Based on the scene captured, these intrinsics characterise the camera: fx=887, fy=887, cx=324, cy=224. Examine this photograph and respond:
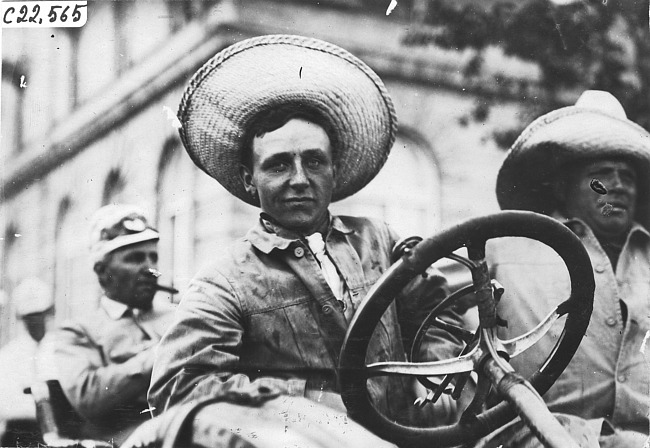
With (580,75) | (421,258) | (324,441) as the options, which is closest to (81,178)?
(324,441)

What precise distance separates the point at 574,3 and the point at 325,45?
4.83 ft

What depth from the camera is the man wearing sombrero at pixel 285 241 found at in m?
4.06

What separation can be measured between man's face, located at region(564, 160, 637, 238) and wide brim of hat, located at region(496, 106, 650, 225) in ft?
0.17

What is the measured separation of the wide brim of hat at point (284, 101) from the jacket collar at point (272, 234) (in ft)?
0.41

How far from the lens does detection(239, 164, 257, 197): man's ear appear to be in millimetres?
4219

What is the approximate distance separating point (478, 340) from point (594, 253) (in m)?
1.33

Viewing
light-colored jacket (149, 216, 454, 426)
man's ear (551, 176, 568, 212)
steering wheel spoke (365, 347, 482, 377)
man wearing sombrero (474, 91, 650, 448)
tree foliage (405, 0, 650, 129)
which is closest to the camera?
steering wheel spoke (365, 347, 482, 377)

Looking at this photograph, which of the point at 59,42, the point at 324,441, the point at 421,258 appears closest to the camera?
the point at 421,258

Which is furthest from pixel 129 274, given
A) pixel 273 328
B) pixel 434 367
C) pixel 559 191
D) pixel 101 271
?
pixel 559 191

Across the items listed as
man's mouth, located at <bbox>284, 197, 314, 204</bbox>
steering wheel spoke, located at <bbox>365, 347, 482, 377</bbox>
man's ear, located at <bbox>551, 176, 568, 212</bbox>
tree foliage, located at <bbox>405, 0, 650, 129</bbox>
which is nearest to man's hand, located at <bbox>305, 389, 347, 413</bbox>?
steering wheel spoke, located at <bbox>365, 347, 482, 377</bbox>

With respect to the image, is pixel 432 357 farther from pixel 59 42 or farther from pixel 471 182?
pixel 59 42

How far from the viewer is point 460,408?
13.3 ft

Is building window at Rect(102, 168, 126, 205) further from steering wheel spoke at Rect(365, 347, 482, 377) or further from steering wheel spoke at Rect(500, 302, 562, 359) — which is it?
steering wheel spoke at Rect(500, 302, 562, 359)

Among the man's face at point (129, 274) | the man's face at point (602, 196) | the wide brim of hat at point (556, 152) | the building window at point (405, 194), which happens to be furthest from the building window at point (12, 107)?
the man's face at point (602, 196)
